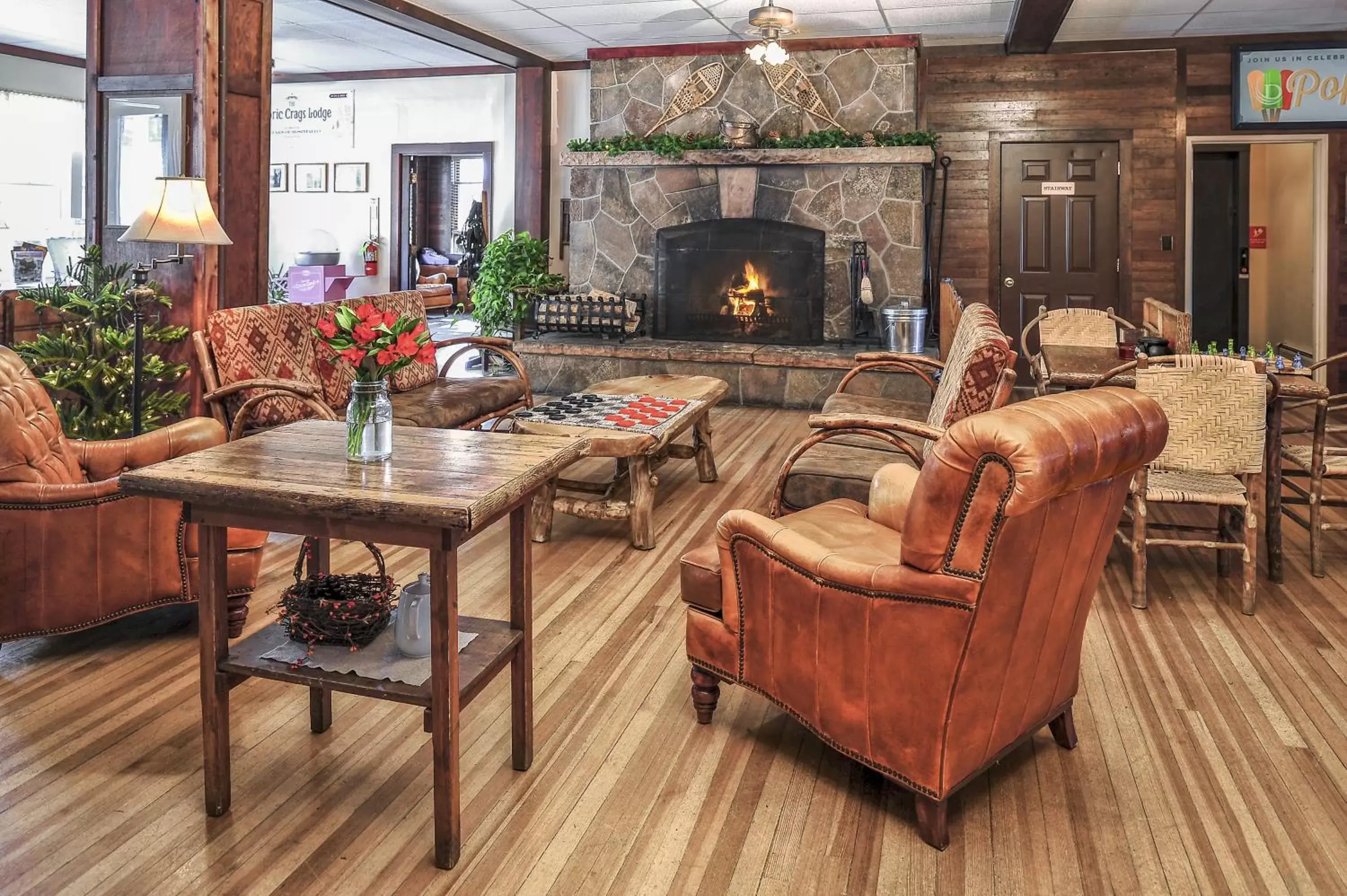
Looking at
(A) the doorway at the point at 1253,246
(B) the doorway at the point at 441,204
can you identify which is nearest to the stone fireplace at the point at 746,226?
(A) the doorway at the point at 1253,246

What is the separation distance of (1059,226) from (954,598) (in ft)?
24.0

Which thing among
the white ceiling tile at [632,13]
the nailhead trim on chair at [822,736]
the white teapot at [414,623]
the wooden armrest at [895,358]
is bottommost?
the nailhead trim on chair at [822,736]

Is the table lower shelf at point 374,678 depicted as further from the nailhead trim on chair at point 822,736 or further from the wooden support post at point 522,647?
the nailhead trim on chair at point 822,736

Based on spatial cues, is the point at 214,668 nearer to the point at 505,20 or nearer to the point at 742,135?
the point at 505,20

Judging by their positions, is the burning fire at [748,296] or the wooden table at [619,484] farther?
the burning fire at [748,296]

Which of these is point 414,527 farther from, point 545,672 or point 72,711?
point 72,711

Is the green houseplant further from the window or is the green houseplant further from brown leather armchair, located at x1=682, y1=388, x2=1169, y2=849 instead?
brown leather armchair, located at x1=682, y1=388, x2=1169, y2=849

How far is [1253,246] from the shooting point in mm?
10492

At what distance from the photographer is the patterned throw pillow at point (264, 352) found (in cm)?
448

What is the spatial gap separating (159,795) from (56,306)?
3.10 meters

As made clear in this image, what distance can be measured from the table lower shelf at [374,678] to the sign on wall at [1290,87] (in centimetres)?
806

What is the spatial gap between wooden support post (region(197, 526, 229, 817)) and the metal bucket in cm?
604

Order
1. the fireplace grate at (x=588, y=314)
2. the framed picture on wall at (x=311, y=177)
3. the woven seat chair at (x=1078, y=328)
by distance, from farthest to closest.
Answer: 1. the framed picture on wall at (x=311, y=177)
2. the fireplace grate at (x=588, y=314)
3. the woven seat chair at (x=1078, y=328)

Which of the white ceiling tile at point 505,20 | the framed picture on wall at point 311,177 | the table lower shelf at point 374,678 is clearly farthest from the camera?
A: the framed picture on wall at point 311,177
